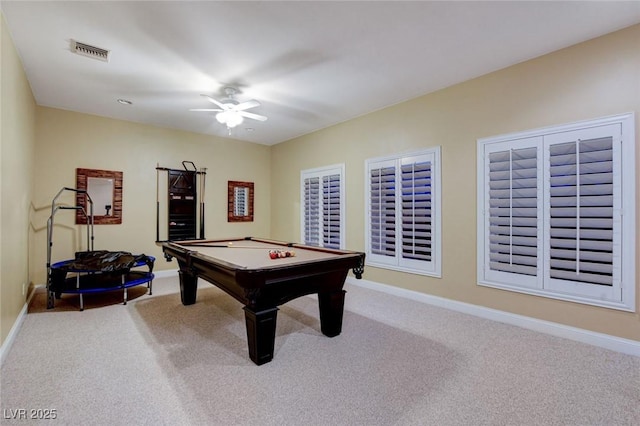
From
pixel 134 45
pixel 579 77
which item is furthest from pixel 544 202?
pixel 134 45

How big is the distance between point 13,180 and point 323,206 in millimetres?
4169

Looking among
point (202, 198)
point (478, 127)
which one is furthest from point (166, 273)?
point (478, 127)

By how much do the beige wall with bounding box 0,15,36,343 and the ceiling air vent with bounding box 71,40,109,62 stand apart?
0.47 m

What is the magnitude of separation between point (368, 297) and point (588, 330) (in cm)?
237

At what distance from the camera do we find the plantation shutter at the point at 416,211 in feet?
13.2

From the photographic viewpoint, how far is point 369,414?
179cm

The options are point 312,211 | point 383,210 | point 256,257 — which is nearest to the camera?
point 256,257

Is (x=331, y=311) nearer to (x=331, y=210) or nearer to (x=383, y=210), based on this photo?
(x=383, y=210)

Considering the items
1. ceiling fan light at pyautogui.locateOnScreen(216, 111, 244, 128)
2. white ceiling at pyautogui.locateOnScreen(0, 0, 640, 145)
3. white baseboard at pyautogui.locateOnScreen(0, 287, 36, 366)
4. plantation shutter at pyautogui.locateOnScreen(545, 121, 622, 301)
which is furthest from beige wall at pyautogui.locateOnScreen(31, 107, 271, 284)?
plantation shutter at pyautogui.locateOnScreen(545, 121, 622, 301)

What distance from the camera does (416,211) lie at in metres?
4.12

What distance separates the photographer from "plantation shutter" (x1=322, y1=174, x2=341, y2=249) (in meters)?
5.36

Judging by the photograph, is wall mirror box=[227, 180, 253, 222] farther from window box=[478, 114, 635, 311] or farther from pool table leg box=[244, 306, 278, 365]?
window box=[478, 114, 635, 311]

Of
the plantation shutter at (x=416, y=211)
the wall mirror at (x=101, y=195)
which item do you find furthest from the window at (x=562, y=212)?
the wall mirror at (x=101, y=195)

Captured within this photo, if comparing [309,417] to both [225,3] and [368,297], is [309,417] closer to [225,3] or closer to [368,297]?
[368,297]
